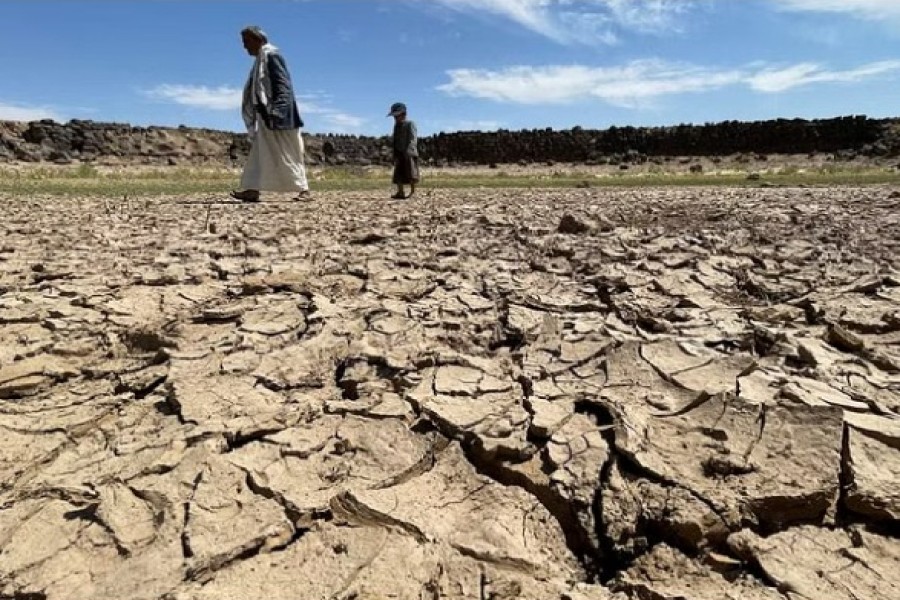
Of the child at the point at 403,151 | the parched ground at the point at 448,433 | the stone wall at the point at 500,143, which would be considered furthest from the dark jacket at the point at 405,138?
the stone wall at the point at 500,143

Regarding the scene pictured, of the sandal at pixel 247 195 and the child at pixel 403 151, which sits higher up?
the child at pixel 403 151

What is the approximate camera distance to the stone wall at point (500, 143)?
25.7 meters

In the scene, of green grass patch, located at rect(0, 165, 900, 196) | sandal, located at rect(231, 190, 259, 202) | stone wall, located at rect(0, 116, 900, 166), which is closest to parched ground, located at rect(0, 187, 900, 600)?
sandal, located at rect(231, 190, 259, 202)

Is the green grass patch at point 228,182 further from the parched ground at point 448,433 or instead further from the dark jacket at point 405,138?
the parched ground at point 448,433

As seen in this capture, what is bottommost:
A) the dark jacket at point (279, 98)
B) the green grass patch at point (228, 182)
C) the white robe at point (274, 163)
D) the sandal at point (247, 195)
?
the green grass patch at point (228, 182)

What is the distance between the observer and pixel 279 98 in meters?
6.38

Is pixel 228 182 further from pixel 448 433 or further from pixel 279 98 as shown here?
pixel 448 433

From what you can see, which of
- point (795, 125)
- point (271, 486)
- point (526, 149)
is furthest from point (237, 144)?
point (271, 486)

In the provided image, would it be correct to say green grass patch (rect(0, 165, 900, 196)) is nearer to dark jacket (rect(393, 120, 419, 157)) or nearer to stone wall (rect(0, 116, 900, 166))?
dark jacket (rect(393, 120, 419, 157))

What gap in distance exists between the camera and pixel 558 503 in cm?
146

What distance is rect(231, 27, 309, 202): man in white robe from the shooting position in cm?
630

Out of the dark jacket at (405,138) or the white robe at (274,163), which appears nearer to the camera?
the white robe at (274,163)

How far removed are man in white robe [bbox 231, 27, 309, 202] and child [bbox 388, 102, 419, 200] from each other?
1414mm

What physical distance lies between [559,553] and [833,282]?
2.23 m
